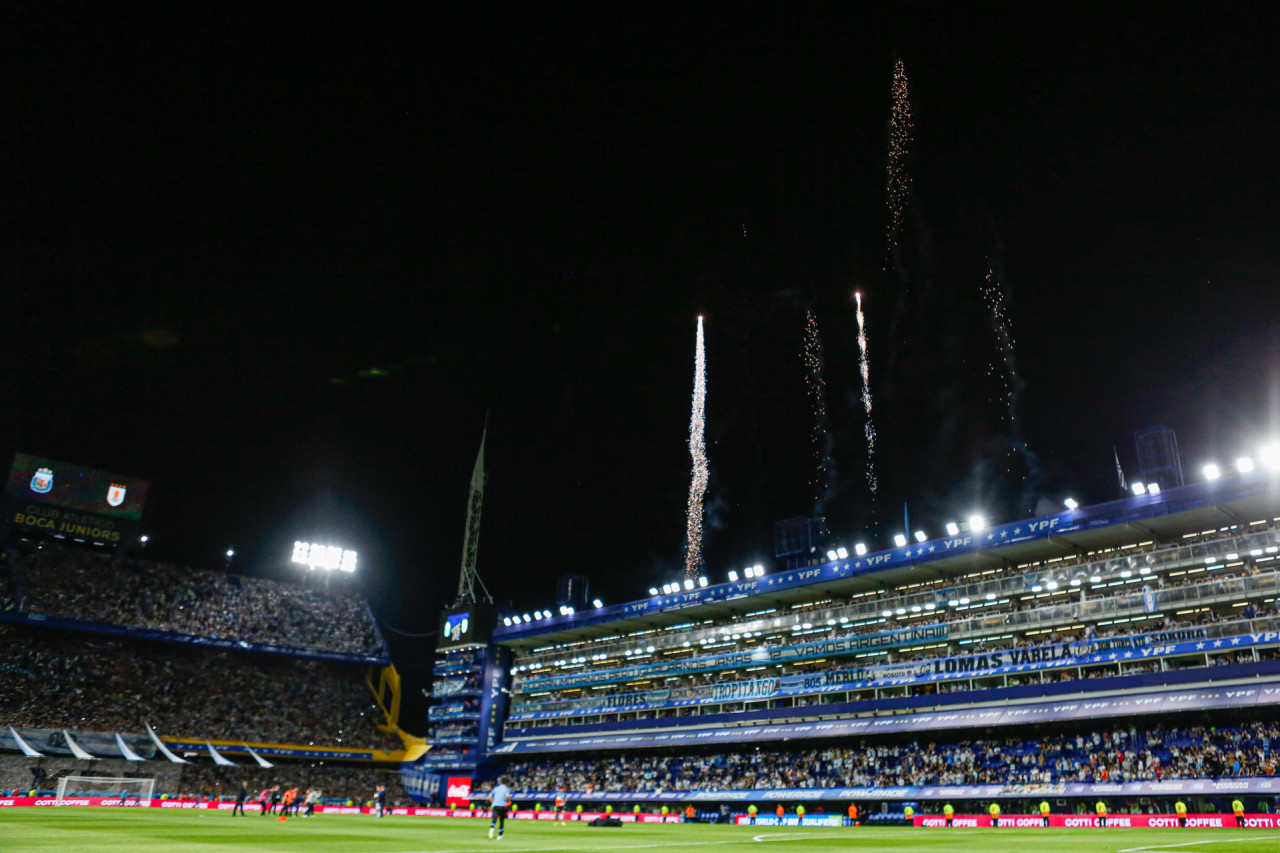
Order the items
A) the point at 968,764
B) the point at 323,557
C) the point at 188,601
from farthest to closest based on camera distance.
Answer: the point at 323,557
the point at 188,601
the point at 968,764

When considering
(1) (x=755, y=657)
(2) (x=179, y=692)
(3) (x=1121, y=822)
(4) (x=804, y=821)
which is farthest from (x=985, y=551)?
(2) (x=179, y=692)

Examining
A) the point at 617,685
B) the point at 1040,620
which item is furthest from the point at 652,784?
the point at 1040,620

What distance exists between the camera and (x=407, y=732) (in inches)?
4011

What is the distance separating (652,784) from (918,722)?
25.0 meters

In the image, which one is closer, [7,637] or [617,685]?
[7,637]

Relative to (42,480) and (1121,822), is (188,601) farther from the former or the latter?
(1121,822)

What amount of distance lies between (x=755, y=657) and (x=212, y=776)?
48879 mm

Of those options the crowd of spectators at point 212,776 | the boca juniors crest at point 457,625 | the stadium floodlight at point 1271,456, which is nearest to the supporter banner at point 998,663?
the stadium floodlight at point 1271,456

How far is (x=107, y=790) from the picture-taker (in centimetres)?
6191

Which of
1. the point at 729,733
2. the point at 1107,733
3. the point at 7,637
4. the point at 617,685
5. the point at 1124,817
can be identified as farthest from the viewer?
the point at 617,685

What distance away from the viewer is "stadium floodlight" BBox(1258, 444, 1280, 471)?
48156mm

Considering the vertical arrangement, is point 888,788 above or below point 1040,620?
below

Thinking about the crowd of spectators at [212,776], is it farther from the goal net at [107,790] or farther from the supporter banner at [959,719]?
the supporter banner at [959,719]

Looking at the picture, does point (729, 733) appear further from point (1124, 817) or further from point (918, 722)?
point (1124, 817)
